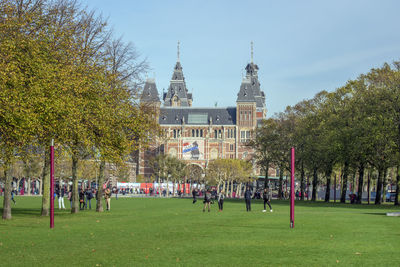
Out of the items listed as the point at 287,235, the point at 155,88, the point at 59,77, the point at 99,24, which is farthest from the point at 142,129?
the point at 155,88

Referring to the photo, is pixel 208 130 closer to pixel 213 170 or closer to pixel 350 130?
pixel 213 170

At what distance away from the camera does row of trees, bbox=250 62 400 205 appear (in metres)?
58.3

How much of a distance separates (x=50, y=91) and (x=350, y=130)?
126 feet

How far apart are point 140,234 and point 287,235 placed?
5545 mm

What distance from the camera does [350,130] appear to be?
6103 centimetres

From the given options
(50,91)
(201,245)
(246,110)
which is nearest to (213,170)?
(246,110)

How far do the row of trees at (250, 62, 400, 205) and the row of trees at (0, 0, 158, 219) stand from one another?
27.7 meters

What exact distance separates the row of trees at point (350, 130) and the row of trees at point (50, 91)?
27730 mm

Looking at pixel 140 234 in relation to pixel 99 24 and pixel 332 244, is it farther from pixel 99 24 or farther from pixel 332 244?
pixel 99 24

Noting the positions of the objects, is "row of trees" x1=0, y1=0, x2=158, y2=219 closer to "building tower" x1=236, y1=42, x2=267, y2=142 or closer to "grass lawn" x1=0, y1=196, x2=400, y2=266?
"grass lawn" x1=0, y1=196, x2=400, y2=266

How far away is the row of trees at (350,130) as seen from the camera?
58.3 m

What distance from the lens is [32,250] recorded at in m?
19.1

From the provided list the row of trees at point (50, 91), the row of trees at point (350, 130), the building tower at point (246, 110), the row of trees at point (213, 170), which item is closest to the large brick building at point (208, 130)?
the building tower at point (246, 110)

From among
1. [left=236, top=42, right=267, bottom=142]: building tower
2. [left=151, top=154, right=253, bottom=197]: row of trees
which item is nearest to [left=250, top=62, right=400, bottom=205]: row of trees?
[left=151, top=154, right=253, bottom=197]: row of trees
